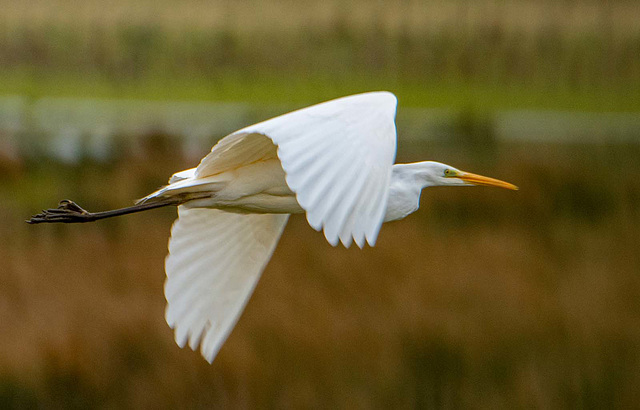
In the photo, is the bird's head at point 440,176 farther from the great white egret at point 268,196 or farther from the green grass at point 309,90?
the green grass at point 309,90

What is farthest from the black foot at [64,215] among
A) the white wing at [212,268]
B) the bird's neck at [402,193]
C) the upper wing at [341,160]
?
the upper wing at [341,160]

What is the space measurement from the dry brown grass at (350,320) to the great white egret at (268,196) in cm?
165

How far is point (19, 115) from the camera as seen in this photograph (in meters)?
12.9

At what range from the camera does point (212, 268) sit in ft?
14.2

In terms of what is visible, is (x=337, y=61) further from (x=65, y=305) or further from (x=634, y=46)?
(x=65, y=305)

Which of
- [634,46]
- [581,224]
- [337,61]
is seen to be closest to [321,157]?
[581,224]

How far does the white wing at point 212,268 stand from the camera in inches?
166

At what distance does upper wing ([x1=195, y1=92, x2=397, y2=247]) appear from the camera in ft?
9.08

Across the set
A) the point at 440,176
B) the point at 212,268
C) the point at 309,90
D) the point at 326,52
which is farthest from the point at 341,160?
the point at 326,52

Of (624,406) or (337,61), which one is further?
(337,61)

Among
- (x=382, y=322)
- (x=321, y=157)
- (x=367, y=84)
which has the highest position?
(x=321, y=157)

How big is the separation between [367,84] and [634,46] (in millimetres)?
5113

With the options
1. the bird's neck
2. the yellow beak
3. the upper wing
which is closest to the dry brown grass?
the yellow beak

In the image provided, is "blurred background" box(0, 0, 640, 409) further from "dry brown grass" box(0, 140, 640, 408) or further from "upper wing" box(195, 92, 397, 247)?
"upper wing" box(195, 92, 397, 247)
